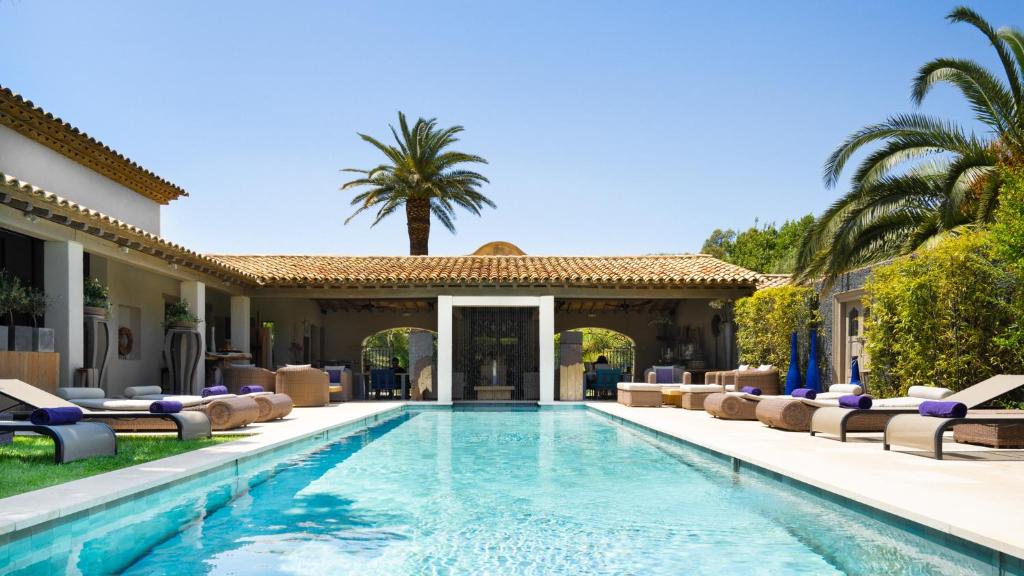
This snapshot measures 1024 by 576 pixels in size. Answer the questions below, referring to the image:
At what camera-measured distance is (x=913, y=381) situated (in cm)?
1066

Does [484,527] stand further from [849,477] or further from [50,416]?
[50,416]

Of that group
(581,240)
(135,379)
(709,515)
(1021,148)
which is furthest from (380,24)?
(581,240)

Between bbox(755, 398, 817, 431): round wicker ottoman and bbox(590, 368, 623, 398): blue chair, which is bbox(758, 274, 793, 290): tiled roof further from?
bbox(755, 398, 817, 431): round wicker ottoman

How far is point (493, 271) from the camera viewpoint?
18.8m

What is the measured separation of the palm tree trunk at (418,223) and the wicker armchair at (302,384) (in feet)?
36.7

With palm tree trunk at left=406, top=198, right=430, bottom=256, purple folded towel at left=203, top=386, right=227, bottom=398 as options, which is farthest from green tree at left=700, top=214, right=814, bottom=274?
purple folded towel at left=203, top=386, right=227, bottom=398

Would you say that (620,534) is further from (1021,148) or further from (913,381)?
(1021,148)

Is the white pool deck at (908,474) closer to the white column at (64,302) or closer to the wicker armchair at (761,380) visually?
the wicker armchair at (761,380)

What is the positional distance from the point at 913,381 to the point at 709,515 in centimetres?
649

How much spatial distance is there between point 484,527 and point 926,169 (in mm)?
10492

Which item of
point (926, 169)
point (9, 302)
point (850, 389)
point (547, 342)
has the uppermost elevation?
point (926, 169)

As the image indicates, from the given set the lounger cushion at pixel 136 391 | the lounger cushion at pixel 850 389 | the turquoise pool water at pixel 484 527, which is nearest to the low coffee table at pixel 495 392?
the lounger cushion at pixel 850 389

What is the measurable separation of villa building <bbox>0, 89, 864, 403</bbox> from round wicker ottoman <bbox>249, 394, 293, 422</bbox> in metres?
2.33

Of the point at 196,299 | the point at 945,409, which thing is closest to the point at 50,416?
the point at 945,409
